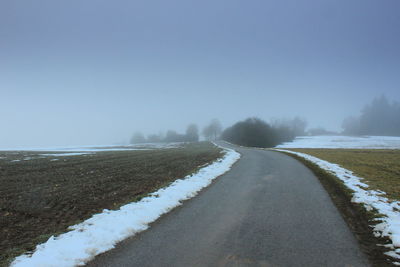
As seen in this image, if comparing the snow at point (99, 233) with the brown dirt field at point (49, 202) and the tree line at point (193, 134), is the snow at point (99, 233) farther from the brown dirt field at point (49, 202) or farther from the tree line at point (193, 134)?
the tree line at point (193, 134)

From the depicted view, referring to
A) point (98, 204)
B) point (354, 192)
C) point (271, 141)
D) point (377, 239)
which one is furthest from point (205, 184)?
point (271, 141)

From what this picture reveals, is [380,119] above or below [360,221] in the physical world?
above

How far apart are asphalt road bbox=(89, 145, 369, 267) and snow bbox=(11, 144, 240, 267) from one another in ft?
1.07

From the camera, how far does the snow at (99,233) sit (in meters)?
Answer: 4.28

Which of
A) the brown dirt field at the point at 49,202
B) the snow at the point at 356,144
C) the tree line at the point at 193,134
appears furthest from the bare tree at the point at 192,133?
the brown dirt field at the point at 49,202

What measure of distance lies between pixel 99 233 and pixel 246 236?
11.8 ft

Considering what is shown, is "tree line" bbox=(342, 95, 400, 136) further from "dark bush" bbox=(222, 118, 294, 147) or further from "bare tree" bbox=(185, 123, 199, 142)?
"bare tree" bbox=(185, 123, 199, 142)

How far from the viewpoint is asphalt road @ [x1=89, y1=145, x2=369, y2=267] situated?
13.6 feet

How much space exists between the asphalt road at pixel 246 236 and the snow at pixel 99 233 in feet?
1.07

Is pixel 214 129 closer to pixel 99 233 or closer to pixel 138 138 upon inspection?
pixel 138 138

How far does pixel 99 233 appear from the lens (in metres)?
5.37

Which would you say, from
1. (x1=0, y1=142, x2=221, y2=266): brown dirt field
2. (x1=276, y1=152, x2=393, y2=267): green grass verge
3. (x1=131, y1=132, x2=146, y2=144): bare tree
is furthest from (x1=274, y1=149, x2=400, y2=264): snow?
(x1=131, y1=132, x2=146, y2=144): bare tree

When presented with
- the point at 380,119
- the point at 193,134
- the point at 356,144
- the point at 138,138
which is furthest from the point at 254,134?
the point at 138,138

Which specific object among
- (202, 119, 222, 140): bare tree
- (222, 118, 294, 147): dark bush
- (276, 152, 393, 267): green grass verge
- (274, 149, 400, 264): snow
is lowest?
(276, 152, 393, 267): green grass verge
